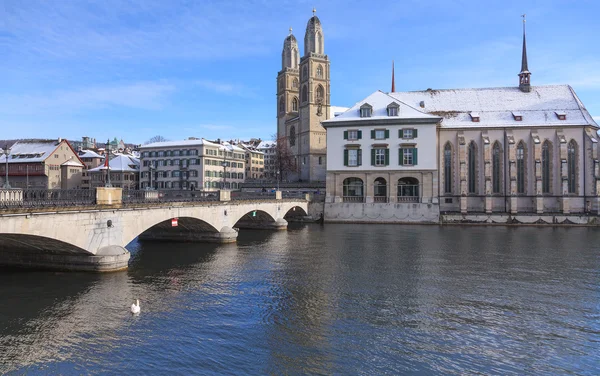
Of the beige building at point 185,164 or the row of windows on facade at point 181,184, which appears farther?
Result: the row of windows on facade at point 181,184

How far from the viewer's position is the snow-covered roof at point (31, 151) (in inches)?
3492

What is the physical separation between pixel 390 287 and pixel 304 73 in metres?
79.7

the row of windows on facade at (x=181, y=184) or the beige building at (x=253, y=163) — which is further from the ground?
the beige building at (x=253, y=163)

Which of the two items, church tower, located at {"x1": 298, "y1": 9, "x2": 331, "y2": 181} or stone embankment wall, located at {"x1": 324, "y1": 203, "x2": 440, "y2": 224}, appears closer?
stone embankment wall, located at {"x1": 324, "y1": 203, "x2": 440, "y2": 224}

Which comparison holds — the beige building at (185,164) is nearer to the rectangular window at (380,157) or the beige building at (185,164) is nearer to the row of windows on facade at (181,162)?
the row of windows on facade at (181,162)

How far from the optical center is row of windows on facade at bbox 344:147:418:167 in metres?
63.8

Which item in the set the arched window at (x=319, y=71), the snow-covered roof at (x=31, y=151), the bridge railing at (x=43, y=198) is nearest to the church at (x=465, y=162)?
the arched window at (x=319, y=71)

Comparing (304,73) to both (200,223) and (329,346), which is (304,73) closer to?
(200,223)

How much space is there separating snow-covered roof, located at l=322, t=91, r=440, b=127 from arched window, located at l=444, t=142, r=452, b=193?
269 inches

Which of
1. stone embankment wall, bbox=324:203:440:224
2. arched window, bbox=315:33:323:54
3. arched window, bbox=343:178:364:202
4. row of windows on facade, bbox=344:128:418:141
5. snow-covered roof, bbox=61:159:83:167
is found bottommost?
stone embankment wall, bbox=324:203:440:224

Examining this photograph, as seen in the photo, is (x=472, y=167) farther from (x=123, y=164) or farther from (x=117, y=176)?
(x=123, y=164)

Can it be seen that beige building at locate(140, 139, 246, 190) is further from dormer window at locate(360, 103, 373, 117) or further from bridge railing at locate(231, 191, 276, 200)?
bridge railing at locate(231, 191, 276, 200)

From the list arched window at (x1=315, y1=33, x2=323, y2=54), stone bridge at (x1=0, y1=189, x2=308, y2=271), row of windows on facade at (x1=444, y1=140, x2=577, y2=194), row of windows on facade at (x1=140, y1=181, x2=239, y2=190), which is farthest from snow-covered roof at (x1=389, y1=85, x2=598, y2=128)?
stone bridge at (x1=0, y1=189, x2=308, y2=271)

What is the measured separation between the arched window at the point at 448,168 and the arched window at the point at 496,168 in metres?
6.21
